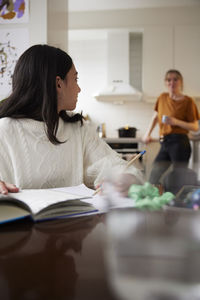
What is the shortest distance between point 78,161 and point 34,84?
1.05 ft

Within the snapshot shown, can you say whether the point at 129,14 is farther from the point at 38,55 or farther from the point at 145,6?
the point at 38,55

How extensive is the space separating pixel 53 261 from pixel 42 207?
19cm

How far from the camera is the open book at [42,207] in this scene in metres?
0.50

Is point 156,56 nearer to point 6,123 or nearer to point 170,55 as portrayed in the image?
point 170,55

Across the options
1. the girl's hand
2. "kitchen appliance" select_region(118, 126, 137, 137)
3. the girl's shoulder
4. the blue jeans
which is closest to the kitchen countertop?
"kitchen appliance" select_region(118, 126, 137, 137)

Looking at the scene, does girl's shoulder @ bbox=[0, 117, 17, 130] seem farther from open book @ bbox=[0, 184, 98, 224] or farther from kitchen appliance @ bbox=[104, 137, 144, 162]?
kitchen appliance @ bbox=[104, 137, 144, 162]

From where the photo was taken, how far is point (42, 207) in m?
0.51

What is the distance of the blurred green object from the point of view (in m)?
0.33

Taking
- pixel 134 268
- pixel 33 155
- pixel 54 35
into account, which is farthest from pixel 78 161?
pixel 54 35

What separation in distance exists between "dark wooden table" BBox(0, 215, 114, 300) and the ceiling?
4259 millimetres

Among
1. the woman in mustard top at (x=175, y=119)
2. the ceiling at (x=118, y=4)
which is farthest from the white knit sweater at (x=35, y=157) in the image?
the ceiling at (x=118, y=4)

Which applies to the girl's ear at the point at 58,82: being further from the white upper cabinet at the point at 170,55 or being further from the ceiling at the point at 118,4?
the ceiling at the point at 118,4

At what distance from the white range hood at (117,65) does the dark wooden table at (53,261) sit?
3.95 metres

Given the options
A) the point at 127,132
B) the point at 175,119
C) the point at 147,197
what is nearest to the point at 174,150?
the point at 175,119
